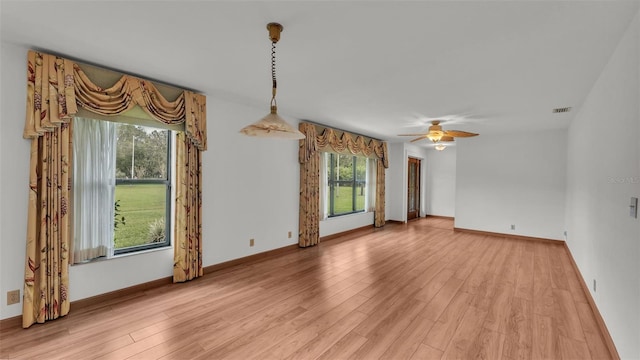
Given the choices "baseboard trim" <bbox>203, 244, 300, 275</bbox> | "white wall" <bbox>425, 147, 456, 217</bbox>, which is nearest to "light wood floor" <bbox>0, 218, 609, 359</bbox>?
"baseboard trim" <bbox>203, 244, 300, 275</bbox>

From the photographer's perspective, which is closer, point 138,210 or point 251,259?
point 138,210

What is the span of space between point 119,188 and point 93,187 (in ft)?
0.93

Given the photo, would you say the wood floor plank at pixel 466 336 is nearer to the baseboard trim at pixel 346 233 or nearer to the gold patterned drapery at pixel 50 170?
the baseboard trim at pixel 346 233

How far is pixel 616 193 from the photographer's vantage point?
2.21 metres

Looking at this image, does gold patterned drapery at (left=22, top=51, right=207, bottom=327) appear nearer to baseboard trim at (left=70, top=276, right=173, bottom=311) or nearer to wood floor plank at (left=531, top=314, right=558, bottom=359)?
baseboard trim at (left=70, top=276, right=173, bottom=311)

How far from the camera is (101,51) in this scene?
254 cm

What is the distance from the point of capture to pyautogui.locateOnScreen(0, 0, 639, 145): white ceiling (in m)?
1.87

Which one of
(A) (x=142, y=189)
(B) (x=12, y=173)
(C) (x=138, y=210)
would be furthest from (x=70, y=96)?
(C) (x=138, y=210)

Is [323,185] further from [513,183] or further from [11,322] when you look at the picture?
[11,322]

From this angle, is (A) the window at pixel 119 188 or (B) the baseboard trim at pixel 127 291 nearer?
(B) the baseboard trim at pixel 127 291

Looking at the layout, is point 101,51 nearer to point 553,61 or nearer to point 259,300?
point 259,300

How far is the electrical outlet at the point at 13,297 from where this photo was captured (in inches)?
95.9

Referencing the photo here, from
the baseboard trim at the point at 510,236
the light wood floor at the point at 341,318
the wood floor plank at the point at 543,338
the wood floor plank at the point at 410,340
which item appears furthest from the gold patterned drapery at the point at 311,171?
the baseboard trim at the point at 510,236

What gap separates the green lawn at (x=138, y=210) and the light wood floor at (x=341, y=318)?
0.71 meters
